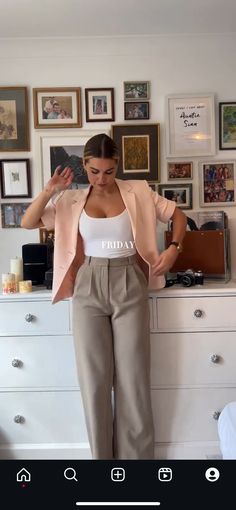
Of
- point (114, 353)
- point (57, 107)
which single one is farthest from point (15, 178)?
point (114, 353)

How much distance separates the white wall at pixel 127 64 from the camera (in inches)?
82.2

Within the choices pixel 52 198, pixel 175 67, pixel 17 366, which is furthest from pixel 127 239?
pixel 175 67

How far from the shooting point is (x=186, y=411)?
177 cm

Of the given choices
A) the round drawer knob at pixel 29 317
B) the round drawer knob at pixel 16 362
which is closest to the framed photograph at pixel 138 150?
the round drawer knob at pixel 29 317

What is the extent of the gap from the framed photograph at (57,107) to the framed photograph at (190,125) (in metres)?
0.45

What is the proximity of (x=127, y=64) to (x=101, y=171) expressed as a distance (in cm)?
85

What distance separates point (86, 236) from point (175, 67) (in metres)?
1.08

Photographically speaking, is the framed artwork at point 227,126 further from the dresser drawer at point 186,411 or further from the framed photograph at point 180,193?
the dresser drawer at point 186,411

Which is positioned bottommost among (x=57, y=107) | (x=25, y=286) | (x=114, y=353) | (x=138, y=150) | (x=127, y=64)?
(x=114, y=353)
